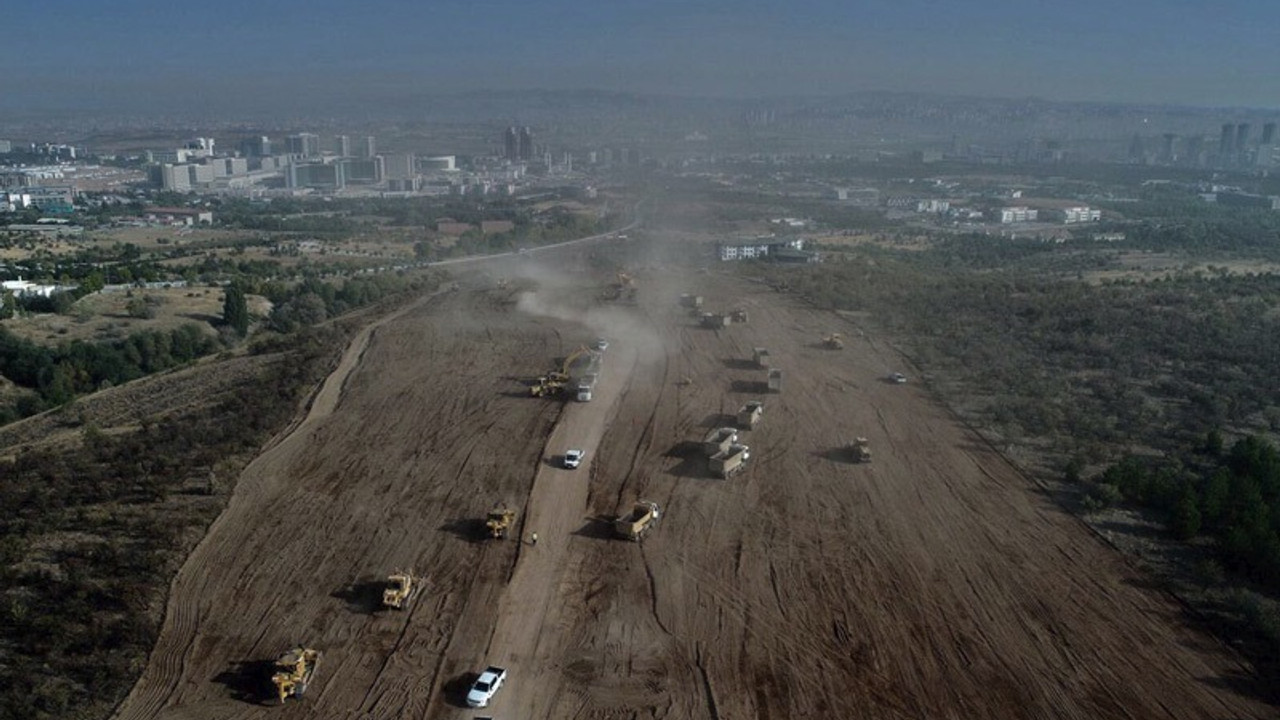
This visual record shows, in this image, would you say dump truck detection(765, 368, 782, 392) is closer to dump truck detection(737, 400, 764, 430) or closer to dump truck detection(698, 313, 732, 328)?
dump truck detection(737, 400, 764, 430)

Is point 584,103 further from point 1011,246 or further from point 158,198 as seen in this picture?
point 1011,246

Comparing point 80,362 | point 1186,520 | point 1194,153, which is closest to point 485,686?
point 1186,520

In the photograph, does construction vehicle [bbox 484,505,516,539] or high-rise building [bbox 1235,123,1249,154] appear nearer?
construction vehicle [bbox 484,505,516,539]

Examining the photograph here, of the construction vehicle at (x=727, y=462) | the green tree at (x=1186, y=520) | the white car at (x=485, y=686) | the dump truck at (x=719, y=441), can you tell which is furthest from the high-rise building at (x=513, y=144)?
the white car at (x=485, y=686)

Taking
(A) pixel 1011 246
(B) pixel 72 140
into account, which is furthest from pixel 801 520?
(B) pixel 72 140

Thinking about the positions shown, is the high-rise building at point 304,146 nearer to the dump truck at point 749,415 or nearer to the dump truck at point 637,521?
the dump truck at point 749,415

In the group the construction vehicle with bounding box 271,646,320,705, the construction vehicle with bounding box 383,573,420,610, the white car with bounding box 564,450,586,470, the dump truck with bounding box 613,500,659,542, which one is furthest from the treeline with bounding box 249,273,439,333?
the construction vehicle with bounding box 271,646,320,705
